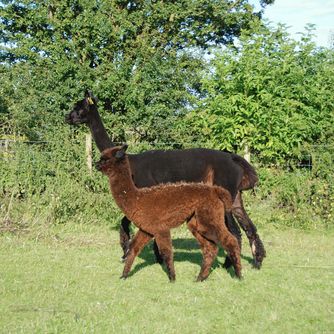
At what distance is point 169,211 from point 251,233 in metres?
1.75

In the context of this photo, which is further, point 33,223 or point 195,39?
point 195,39

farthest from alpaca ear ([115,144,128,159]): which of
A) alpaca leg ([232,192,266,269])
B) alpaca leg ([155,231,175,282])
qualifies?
alpaca leg ([232,192,266,269])

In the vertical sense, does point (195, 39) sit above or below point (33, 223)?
above

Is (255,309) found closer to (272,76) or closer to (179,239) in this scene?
(179,239)

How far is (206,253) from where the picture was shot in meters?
7.30

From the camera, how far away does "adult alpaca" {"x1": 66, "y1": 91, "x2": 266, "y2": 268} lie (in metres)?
8.34

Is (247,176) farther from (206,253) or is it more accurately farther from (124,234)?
(124,234)

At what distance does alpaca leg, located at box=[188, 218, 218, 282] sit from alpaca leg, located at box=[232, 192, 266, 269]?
107 centimetres

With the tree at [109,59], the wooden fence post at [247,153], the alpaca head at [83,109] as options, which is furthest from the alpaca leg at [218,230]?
the tree at [109,59]

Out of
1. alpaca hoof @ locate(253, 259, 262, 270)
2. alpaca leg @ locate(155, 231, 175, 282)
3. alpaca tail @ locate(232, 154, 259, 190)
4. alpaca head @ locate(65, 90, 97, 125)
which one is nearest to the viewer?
alpaca leg @ locate(155, 231, 175, 282)

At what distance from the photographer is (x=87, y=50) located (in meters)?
16.5

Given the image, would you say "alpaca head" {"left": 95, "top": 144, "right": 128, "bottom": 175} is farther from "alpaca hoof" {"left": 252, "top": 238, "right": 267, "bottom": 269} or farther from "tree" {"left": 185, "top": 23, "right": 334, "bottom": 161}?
"tree" {"left": 185, "top": 23, "right": 334, "bottom": 161}

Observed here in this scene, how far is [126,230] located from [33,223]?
2614 mm

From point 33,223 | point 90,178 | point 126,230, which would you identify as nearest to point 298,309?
point 126,230
